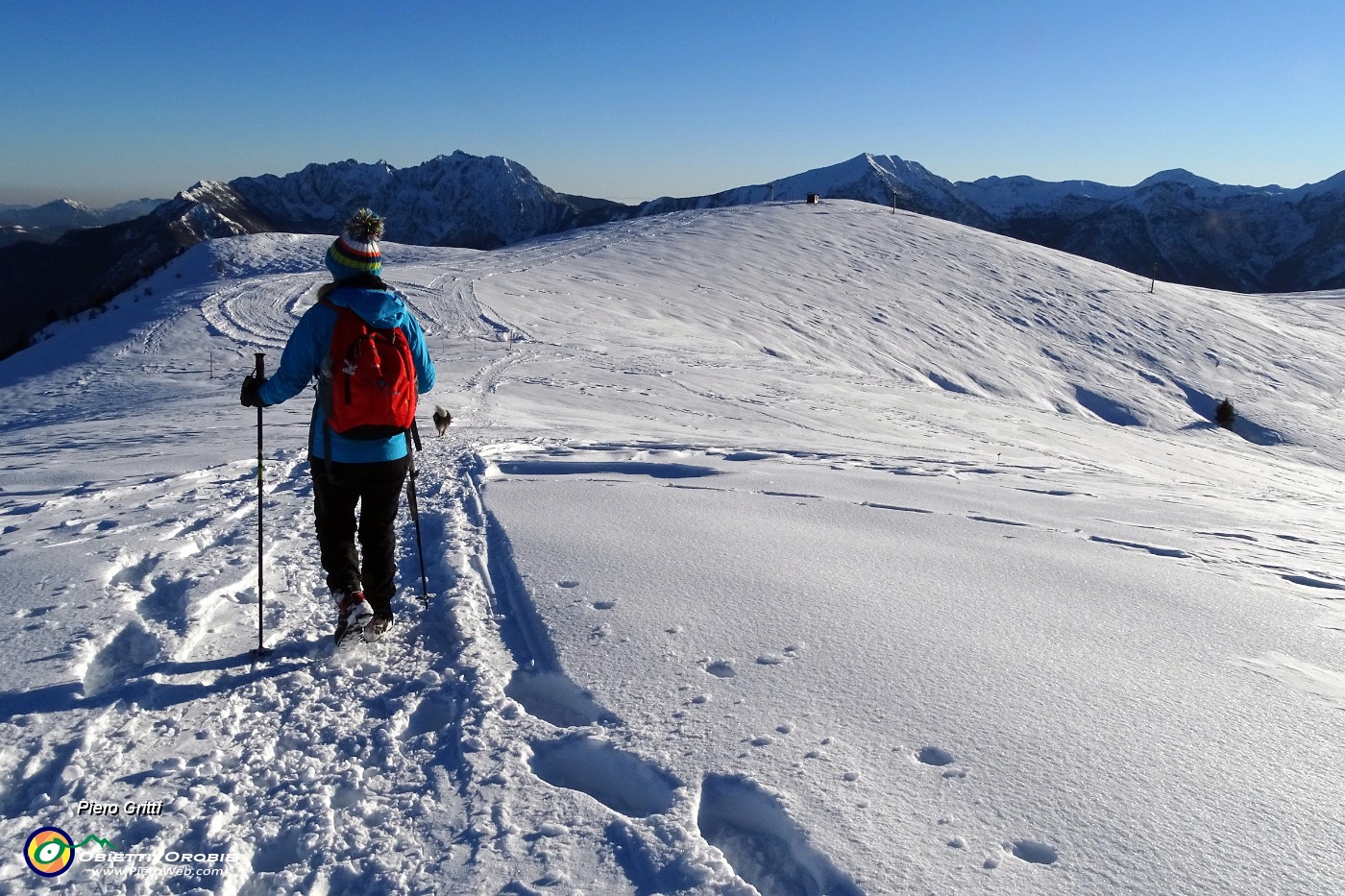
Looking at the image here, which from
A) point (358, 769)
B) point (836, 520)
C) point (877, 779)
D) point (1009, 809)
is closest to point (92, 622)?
point (358, 769)

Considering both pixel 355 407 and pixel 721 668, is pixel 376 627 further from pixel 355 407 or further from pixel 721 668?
pixel 721 668

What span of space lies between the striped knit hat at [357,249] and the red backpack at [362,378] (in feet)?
0.64

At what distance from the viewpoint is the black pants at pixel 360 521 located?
3688mm

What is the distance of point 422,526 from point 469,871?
11.7 feet

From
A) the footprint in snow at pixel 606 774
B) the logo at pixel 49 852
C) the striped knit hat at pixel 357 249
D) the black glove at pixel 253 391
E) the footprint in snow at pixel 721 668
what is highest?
the striped knit hat at pixel 357 249

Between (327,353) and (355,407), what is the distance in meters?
0.29

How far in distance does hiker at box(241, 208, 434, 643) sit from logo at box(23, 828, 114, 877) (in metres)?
1.41

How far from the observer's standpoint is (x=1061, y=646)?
3611 mm

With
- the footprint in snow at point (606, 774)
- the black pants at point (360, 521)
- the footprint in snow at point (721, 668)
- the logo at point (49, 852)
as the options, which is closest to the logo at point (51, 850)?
the logo at point (49, 852)

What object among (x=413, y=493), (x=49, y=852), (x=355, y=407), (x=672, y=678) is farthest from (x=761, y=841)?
(x=413, y=493)

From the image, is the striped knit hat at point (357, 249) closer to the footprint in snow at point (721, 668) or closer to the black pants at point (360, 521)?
the black pants at point (360, 521)

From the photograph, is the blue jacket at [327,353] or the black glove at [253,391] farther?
the black glove at [253,391]

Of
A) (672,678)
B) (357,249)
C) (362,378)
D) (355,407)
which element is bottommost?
(672,678)

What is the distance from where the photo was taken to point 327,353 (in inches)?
141
